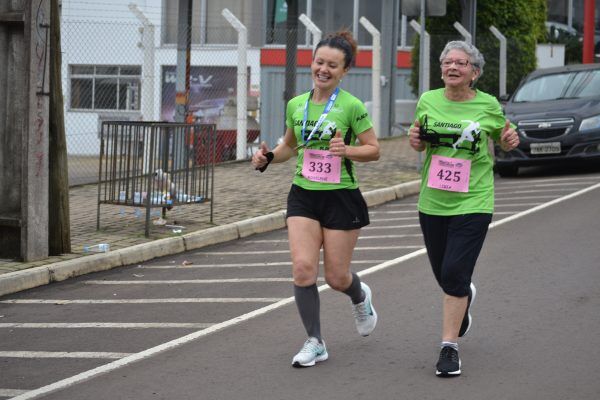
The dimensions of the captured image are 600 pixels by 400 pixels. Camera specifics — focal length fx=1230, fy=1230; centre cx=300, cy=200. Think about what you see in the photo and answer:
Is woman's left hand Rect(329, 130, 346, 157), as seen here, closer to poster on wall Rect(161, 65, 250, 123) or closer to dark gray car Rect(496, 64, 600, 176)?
dark gray car Rect(496, 64, 600, 176)

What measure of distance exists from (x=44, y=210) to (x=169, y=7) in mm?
23031

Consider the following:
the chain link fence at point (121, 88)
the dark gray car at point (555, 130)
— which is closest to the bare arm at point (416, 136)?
the chain link fence at point (121, 88)

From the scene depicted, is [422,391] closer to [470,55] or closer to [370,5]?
[470,55]

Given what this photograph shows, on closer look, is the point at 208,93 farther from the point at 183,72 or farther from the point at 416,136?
the point at 416,136

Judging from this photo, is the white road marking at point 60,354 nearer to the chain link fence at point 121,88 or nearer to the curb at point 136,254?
the curb at point 136,254

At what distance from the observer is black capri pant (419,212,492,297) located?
6.76 metres

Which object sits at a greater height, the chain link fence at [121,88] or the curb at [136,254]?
the chain link fence at [121,88]

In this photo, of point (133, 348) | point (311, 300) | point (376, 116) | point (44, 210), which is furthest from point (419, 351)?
point (376, 116)

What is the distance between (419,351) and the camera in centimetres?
726

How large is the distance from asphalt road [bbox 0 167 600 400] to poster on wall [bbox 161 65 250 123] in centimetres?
1191

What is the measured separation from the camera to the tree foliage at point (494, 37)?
2925 centimetres

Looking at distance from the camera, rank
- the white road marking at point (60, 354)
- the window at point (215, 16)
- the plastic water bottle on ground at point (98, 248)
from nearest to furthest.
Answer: the white road marking at point (60, 354) < the plastic water bottle on ground at point (98, 248) < the window at point (215, 16)

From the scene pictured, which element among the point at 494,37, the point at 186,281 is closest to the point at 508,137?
the point at 186,281

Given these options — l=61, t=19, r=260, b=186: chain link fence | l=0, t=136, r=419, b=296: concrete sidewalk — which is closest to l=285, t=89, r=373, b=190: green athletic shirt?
l=0, t=136, r=419, b=296: concrete sidewalk
